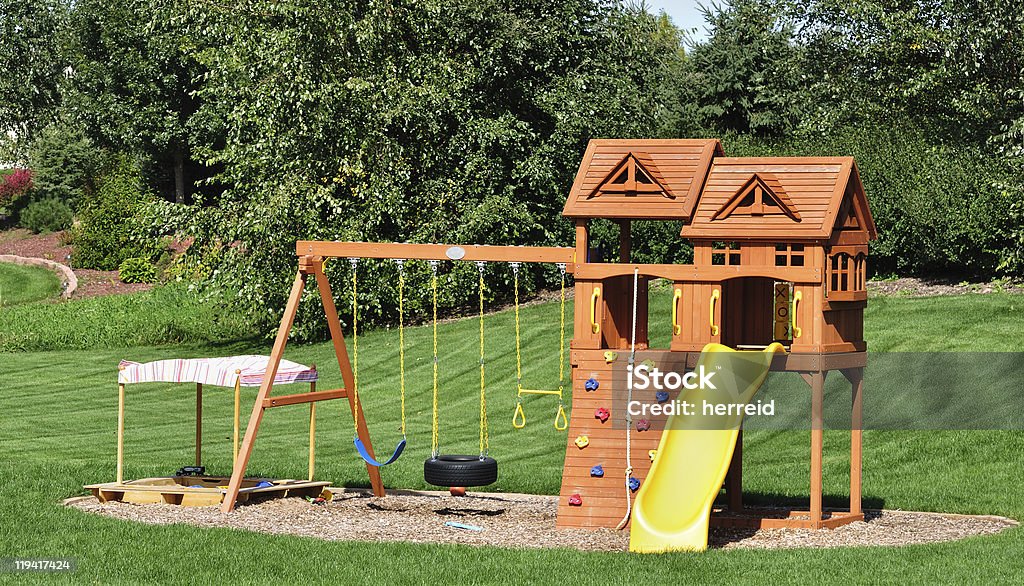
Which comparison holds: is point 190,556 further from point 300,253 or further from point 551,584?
point 300,253

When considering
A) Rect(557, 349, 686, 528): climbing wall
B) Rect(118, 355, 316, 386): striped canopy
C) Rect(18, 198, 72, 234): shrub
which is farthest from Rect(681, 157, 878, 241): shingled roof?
Rect(18, 198, 72, 234): shrub

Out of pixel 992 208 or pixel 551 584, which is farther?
pixel 992 208

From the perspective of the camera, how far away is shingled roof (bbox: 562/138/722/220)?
12461 millimetres

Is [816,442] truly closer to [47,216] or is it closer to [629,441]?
[629,441]

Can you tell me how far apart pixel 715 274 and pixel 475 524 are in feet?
10.8

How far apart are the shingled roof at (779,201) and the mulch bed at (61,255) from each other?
3332cm

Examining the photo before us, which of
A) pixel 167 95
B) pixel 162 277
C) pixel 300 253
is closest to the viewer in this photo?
pixel 300 253

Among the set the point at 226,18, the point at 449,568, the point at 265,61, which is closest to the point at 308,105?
the point at 265,61

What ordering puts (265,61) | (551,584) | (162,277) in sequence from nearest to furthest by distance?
1. (551,584)
2. (265,61)
3. (162,277)

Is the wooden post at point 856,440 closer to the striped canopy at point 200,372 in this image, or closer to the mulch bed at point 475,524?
the mulch bed at point 475,524

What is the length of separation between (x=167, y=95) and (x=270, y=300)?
2601cm

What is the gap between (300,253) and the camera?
533 inches

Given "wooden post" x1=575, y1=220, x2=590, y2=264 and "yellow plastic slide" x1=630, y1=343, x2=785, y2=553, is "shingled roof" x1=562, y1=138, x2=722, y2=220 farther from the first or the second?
"yellow plastic slide" x1=630, y1=343, x2=785, y2=553

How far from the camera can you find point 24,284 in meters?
44.9
